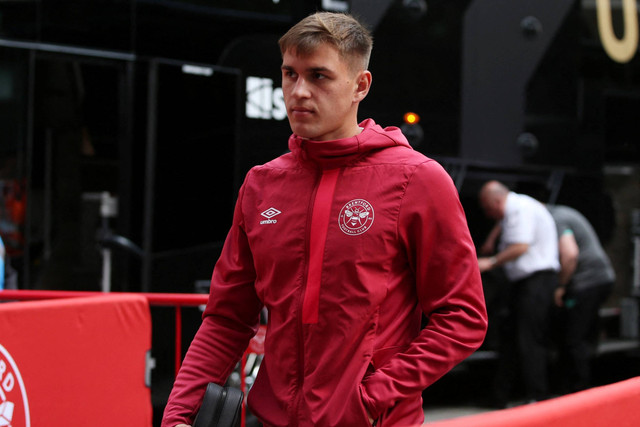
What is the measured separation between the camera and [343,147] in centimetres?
206

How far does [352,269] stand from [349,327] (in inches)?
4.8

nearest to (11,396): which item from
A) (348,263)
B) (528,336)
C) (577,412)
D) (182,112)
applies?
(348,263)

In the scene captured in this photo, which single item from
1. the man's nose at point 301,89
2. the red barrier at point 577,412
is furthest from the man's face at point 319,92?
the red barrier at point 577,412

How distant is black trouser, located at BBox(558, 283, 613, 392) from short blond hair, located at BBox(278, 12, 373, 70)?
5.51 meters

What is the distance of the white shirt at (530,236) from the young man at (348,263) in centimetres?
488

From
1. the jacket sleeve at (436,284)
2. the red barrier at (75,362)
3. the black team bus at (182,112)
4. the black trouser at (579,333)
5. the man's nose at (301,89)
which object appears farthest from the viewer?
the black trouser at (579,333)

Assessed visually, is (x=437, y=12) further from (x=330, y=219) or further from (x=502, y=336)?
(x=330, y=219)

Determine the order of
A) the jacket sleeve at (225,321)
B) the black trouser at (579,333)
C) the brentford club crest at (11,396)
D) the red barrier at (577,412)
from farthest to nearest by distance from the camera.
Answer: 1. the black trouser at (579,333)
2. the brentford club crest at (11,396)
3. the jacket sleeve at (225,321)
4. the red barrier at (577,412)

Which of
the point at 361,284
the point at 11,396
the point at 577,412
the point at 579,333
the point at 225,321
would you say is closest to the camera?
the point at 577,412

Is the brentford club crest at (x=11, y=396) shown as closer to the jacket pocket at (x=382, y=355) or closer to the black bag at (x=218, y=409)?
the black bag at (x=218, y=409)

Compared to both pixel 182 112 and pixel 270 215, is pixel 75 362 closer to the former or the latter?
pixel 270 215

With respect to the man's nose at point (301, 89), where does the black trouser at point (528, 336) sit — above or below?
below

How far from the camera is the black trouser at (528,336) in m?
6.94

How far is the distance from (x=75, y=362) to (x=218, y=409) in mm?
1604
